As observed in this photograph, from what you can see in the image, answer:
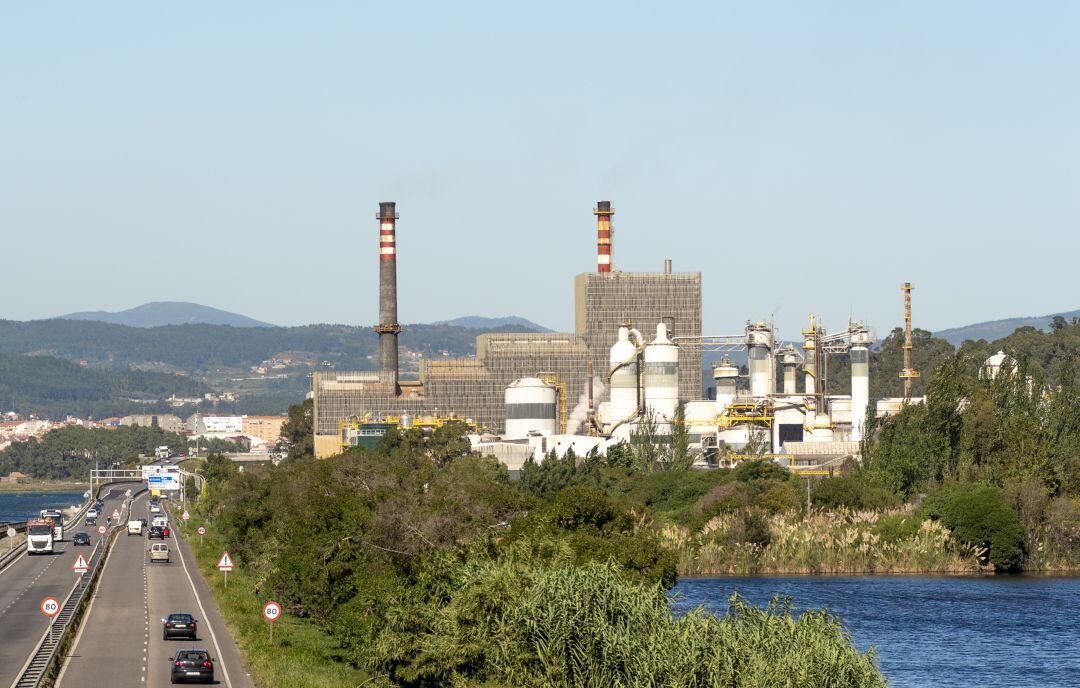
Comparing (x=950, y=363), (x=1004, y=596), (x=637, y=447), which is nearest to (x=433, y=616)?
(x=1004, y=596)

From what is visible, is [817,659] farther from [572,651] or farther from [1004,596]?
[1004,596]

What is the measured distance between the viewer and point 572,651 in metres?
57.8

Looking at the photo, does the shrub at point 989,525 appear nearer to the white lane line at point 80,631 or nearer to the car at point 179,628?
the white lane line at point 80,631

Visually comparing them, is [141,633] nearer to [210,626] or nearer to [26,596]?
[210,626]

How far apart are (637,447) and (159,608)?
9194cm

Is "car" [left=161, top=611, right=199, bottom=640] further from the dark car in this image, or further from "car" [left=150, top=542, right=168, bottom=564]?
"car" [left=150, top=542, right=168, bottom=564]

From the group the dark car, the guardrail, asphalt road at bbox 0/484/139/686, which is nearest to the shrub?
the guardrail

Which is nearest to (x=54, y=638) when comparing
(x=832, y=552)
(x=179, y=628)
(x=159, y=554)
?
(x=179, y=628)

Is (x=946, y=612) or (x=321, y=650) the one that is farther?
(x=946, y=612)

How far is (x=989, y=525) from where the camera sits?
128m

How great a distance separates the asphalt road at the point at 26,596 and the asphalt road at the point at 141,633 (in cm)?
200

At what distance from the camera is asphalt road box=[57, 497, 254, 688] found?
6894 cm

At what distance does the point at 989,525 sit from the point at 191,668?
7671 centimetres

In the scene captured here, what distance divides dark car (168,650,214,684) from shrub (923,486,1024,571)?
74.7m
